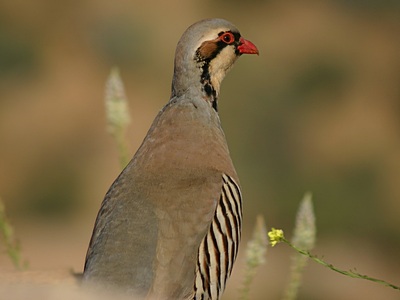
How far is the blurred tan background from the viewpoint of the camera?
1828 centimetres

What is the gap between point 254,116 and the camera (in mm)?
19766

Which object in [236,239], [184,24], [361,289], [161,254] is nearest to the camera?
[161,254]

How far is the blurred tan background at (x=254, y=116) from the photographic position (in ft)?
60.0

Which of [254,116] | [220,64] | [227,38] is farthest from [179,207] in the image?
[254,116]

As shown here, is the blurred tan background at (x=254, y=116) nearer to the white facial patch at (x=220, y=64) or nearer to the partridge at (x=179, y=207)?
the white facial patch at (x=220, y=64)

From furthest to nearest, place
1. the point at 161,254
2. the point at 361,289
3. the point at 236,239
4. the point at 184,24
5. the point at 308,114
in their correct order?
the point at 184,24 < the point at 308,114 < the point at 361,289 < the point at 236,239 < the point at 161,254

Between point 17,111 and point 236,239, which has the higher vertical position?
point 17,111

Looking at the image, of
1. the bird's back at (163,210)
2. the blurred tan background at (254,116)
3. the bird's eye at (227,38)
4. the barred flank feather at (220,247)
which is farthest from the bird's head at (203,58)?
the blurred tan background at (254,116)

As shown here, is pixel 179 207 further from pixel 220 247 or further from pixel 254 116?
pixel 254 116

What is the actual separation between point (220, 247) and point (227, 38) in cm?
139

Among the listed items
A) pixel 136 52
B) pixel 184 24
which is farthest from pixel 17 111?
pixel 184 24

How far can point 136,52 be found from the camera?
21156 millimetres

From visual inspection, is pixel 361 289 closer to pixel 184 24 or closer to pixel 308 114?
pixel 308 114

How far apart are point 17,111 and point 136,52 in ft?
7.63
